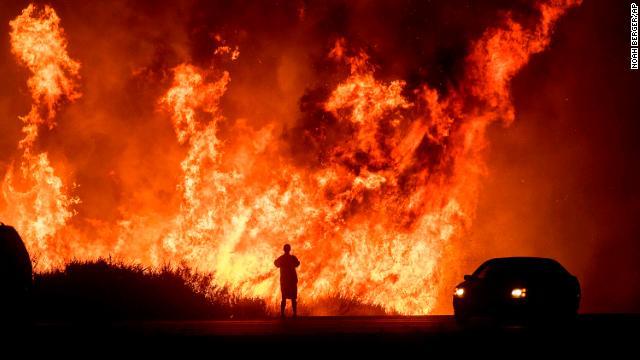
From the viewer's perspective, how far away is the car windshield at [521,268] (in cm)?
1988

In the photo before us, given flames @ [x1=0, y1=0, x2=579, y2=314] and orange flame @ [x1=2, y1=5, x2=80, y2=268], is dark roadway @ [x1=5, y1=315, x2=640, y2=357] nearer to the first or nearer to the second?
flames @ [x1=0, y1=0, x2=579, y2=314]

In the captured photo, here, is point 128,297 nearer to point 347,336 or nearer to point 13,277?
point 13,277

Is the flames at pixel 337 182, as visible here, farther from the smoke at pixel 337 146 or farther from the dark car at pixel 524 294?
the dark car at pixel 524 294

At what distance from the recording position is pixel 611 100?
160 ft

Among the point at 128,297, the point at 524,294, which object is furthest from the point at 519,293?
the point at 128,297

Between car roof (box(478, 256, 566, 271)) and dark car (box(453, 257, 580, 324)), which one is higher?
car roof (box(478, 256, 566, 271))

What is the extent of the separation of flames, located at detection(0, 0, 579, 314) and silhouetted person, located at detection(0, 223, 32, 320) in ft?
58.9

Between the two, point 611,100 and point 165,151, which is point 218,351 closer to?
point 165,151

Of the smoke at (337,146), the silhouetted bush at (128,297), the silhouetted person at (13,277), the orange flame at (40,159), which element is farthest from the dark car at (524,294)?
the orange flame at (40,159)

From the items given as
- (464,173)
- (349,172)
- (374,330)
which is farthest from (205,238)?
(374,330)

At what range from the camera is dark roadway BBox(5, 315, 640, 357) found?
14086mm

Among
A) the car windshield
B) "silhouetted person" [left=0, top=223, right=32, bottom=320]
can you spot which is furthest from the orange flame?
"silhouetted person" [left=0, top=223, right=32, bottom=320]

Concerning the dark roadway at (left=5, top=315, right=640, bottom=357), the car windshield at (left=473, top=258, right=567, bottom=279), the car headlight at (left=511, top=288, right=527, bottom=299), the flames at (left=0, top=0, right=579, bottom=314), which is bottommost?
the dark roadway at (left=5, top=315, right=640, bottom=357)

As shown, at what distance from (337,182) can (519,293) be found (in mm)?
14617
